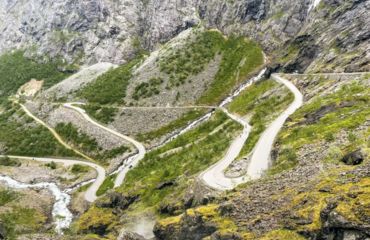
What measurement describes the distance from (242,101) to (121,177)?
133 feet

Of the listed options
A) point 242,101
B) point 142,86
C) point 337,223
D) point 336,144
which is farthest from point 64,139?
point 337,223

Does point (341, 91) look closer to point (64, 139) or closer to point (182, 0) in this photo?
point (64, 139)

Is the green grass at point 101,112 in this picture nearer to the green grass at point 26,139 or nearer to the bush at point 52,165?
the green grass at point 26,139

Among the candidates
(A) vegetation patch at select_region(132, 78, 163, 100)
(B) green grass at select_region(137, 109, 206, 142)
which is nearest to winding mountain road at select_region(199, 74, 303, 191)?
(B) green grass at select_region(137, 109, 206, 142)

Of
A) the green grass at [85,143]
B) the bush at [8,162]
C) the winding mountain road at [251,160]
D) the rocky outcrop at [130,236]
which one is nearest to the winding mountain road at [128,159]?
the green grass at [85,143]

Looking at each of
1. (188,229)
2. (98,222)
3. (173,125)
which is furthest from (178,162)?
(188,229)

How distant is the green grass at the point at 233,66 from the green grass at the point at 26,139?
47.3 metres

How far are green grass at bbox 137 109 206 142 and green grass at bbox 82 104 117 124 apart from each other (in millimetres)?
16924

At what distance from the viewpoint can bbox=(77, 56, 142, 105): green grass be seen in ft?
503

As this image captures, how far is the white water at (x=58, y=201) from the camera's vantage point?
76.8 metres

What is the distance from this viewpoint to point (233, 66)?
153500 mm

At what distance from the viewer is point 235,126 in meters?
96.1

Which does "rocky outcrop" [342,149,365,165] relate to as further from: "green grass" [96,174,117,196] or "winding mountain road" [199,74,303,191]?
"green grass" [96,174,117,196]

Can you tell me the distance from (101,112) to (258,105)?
194 feet
